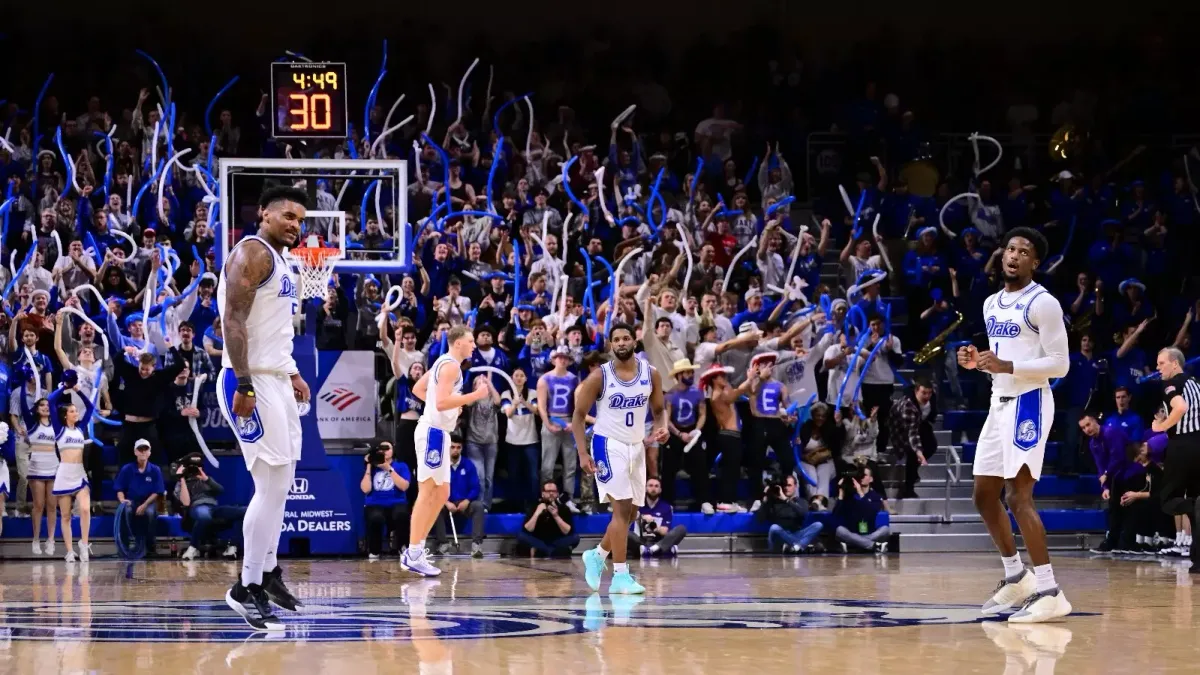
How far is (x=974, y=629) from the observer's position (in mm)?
8016

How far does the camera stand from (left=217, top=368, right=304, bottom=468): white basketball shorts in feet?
26.1

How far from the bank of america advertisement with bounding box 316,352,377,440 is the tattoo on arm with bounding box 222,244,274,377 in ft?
28.3

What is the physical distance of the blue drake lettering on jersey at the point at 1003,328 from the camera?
8.89 metres

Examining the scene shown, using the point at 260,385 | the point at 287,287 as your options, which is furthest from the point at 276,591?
the point at 287,287

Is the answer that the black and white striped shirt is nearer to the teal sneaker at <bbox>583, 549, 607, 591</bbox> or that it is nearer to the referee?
the referee

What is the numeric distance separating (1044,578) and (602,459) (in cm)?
364

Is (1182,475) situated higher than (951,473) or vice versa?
(1182,475)

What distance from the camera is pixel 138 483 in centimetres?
1606

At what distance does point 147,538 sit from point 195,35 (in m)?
11.3

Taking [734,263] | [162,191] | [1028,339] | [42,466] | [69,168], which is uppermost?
[69,168]

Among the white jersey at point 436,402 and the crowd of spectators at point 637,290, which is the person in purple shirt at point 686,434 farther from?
the white jersey at point 436,402

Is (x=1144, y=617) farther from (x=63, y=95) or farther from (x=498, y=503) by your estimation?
(x=63, y=95)

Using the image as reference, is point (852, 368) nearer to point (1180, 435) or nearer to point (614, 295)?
point (614, 295)

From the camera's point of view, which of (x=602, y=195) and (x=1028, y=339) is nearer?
(x=1028, y=339)
